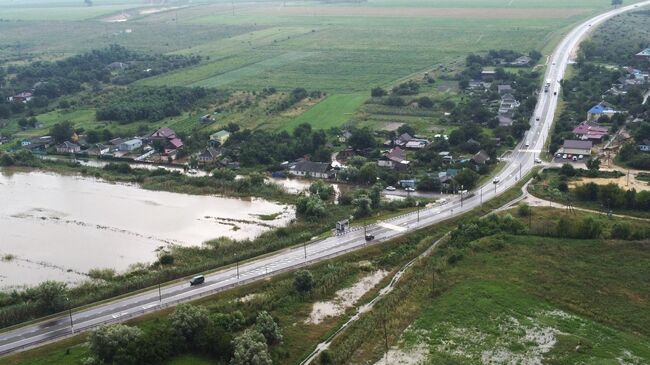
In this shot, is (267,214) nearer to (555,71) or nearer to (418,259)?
(418,259)

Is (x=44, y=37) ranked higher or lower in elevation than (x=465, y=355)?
higher

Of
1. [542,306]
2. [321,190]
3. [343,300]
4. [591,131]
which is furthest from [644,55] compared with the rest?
[343,300]

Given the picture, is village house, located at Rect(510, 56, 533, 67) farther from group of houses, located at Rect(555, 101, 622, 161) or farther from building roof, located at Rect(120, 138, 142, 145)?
building roof, located at Rect(120, 138, 142, 145)

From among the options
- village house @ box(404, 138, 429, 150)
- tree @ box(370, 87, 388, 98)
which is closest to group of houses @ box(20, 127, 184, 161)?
village house @ box(404, 138, 429, 150)

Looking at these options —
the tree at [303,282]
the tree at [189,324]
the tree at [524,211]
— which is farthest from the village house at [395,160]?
the tree at [189,324]

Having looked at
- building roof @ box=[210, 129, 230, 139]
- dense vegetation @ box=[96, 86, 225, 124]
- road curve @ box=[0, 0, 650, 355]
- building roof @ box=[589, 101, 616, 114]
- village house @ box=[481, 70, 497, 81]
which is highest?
village house @ box=[481, 70, 497, 81]

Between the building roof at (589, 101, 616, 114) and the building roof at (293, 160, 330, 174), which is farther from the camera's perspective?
the building roof at (589, 101, 616, 114)

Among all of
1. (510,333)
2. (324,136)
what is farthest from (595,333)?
(324,136)

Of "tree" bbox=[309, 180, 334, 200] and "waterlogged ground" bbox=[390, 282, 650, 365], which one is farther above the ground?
"tree" bbox=[309, 180, 334, 200]
